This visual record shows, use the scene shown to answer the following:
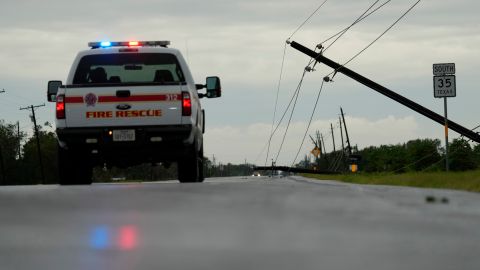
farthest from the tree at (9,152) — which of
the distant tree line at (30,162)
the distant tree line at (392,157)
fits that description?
the distant tree line at (392,157)

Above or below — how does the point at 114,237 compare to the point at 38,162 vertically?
below

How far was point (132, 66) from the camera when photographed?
47.6 ft

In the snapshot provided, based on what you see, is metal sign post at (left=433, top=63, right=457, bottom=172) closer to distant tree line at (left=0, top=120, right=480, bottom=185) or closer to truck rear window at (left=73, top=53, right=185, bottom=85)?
truck rear window at (left=73, top=53, right=185, bottom=85)

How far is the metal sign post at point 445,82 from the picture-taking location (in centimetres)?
2303

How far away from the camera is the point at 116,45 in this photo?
14961 millimetres

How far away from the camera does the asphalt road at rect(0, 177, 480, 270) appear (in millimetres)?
3914

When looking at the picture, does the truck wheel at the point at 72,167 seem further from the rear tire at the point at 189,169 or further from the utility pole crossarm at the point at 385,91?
the utility pole crossarm at the point at 385,91

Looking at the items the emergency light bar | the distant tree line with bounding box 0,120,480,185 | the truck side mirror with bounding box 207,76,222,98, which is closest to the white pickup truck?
the emergency light bar

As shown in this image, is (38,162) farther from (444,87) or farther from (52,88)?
(52,88)

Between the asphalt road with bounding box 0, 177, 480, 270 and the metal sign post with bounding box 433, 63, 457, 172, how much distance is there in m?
15.8

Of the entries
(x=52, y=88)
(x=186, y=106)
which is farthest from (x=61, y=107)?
(x=186, y=106)

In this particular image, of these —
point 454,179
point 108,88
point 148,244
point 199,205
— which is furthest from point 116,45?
point 148,244

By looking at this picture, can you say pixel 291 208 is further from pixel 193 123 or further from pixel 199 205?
pixel 193 123

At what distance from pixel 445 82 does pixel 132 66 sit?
11.3 meters
